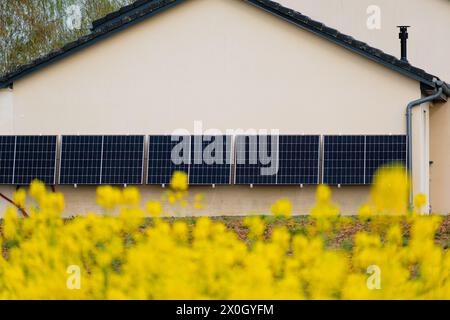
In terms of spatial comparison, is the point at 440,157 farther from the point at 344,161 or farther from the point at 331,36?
the point at 331,36

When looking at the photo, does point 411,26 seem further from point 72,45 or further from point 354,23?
point 72,45

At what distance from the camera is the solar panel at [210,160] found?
58.7 ft

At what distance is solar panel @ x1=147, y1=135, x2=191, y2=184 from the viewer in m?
18.0

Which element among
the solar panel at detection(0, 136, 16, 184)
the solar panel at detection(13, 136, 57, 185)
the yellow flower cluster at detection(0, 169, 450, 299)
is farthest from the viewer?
the solar panel at detection(0, 136, 16, 184)

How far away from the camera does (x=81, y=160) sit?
18312 millimetres

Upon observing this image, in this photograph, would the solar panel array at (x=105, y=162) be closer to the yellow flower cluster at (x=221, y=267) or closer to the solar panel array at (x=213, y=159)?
the solar panel array at (x=213, y=159)

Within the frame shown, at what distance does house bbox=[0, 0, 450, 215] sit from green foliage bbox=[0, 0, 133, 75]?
47.1 feet

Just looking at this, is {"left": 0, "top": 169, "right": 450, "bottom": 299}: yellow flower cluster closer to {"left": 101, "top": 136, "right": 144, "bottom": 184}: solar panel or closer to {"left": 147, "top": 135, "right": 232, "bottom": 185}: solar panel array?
{"left": 147, "top": 135, "right": 232, "bottom": 185}: solar panel array

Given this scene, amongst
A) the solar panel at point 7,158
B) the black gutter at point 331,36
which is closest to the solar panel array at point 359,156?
the black gutter at point 331,36

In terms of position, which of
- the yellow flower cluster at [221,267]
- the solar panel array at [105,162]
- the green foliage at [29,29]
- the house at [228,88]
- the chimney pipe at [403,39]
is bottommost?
the yellow flower cluster at [221,267]

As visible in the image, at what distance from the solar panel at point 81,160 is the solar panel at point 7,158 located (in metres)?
0.95

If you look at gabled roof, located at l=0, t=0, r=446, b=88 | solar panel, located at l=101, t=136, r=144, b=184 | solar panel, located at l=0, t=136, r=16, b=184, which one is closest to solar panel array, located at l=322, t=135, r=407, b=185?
gabled roof, located at l=0, t=0, r=446, b=88

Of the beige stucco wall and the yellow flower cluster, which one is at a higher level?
the beige stucco wall
